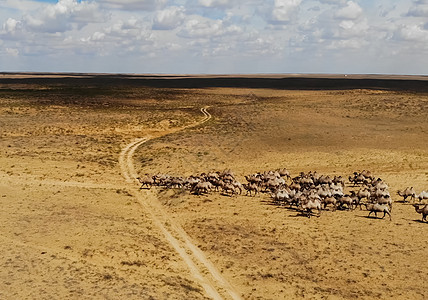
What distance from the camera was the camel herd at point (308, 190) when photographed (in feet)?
90.0

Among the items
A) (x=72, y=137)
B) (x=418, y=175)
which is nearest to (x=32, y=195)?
(x=72, y=137)

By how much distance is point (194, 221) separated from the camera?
85.3 ft

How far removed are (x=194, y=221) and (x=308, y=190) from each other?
8.21 m

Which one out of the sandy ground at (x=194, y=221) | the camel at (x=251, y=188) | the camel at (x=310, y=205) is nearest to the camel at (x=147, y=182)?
the sandy ground at (x=194, y=221)

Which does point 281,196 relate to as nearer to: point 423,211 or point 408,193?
point 408,193

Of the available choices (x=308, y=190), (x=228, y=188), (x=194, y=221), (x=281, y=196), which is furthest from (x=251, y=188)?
(x=194, y=221)

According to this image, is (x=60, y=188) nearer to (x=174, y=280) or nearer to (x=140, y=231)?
(x=140, y=231)

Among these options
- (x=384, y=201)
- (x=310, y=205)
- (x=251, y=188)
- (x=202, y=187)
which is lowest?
(x=202, y=187)

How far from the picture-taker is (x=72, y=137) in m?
48.7

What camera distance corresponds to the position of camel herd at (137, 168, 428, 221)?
27.4 m

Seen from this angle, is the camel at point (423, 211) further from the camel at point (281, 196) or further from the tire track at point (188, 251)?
the tire track at point (188, 251)

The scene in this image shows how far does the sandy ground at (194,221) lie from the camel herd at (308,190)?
77 cm

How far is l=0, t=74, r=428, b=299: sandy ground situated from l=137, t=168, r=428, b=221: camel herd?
774 mm

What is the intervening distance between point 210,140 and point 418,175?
21.3 m
